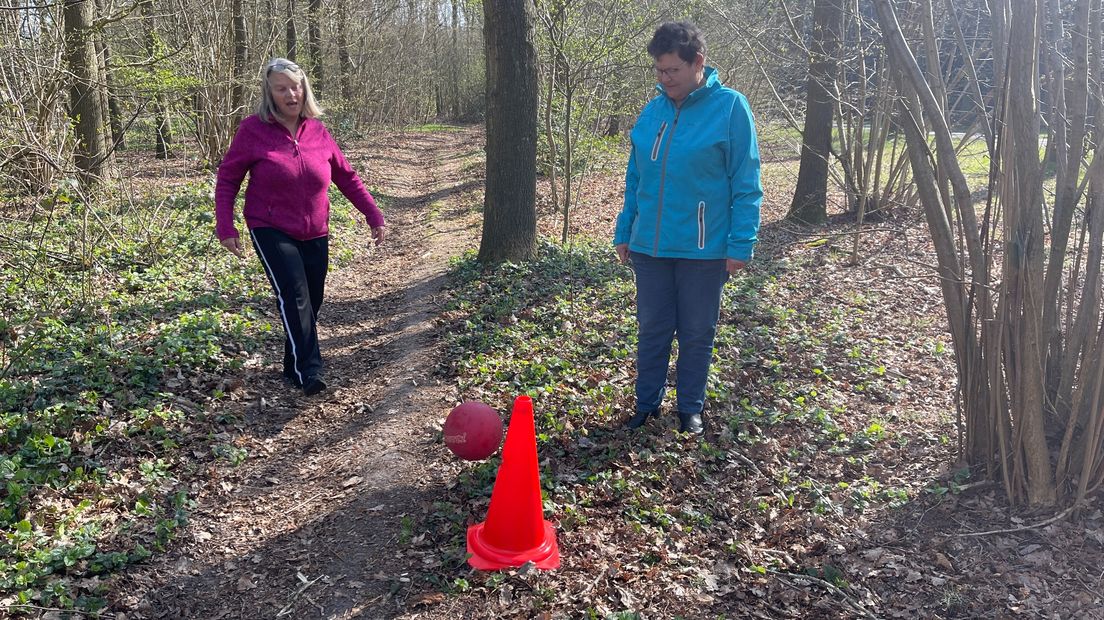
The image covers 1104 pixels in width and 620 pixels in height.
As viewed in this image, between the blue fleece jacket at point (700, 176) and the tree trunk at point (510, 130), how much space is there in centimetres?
374

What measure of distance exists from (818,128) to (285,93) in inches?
326

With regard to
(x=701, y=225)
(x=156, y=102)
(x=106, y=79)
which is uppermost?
(x=106, y=79)

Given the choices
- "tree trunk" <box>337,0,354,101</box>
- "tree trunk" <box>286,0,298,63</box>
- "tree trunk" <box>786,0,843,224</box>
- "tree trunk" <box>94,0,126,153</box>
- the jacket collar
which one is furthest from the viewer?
"tree trunk" <box>337,0,354,101</box>

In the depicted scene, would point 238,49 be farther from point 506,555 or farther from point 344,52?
point 506,555

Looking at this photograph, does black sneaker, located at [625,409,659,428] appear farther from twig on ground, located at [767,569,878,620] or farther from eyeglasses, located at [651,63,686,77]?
eyeglasses, located at [651,63,686,77]

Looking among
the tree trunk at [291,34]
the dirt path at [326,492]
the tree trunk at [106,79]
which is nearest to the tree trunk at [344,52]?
the tree trunk at [291,34]

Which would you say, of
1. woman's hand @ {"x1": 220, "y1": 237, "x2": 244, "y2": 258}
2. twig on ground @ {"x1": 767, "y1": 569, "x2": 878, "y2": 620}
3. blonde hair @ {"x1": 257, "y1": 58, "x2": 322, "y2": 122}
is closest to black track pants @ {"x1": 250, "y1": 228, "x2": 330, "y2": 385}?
woman's hand @ {"x1": 220, "y1": 237, "x2": 244, "y2": 258}

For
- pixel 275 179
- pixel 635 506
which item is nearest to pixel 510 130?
pixel 275 179

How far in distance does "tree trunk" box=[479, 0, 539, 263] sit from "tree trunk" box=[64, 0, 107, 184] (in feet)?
14.7

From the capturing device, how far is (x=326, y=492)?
163 inches

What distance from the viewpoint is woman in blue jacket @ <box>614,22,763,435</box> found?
13.1 feet

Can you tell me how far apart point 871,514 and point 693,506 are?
0.94 m

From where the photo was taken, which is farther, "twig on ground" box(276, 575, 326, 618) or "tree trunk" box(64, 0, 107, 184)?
"tree trunk" box(64, 0, 107, 184)

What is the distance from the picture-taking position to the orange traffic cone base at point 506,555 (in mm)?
3354
